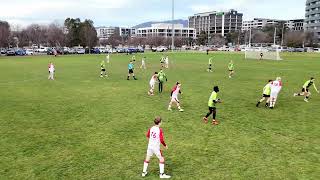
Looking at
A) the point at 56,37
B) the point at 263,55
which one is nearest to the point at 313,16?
the point at 263,55

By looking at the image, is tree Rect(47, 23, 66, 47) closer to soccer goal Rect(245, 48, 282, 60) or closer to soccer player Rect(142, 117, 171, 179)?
soccer goal Rect(245, 48, 282, 60)

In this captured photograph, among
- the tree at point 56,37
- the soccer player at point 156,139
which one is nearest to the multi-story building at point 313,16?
the tree at point 56,37

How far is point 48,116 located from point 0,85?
1443cm

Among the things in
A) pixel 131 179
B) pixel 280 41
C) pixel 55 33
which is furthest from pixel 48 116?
pixel 280 41

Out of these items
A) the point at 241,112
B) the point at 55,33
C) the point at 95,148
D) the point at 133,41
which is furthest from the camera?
the point at 133,41

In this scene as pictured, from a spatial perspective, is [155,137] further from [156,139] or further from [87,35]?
[87,35]

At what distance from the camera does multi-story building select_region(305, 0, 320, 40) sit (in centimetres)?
14362

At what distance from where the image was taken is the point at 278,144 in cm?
1327

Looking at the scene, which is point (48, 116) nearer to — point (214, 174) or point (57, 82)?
point (214, 174)

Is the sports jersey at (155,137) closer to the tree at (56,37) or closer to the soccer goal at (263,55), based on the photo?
the soccer goal at (263,55)

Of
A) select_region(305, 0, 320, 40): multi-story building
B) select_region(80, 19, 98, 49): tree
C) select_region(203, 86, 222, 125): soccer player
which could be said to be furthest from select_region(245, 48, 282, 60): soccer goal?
select_region(305, 0, 320, 40): multi-story building

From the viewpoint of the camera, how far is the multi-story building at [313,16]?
143625 millimetres

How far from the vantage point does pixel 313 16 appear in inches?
5797

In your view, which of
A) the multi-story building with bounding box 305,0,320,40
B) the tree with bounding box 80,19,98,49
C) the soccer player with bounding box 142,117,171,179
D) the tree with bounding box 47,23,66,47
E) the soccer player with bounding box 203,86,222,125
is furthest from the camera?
the multi-story building with bounding box 305,0,320,40
